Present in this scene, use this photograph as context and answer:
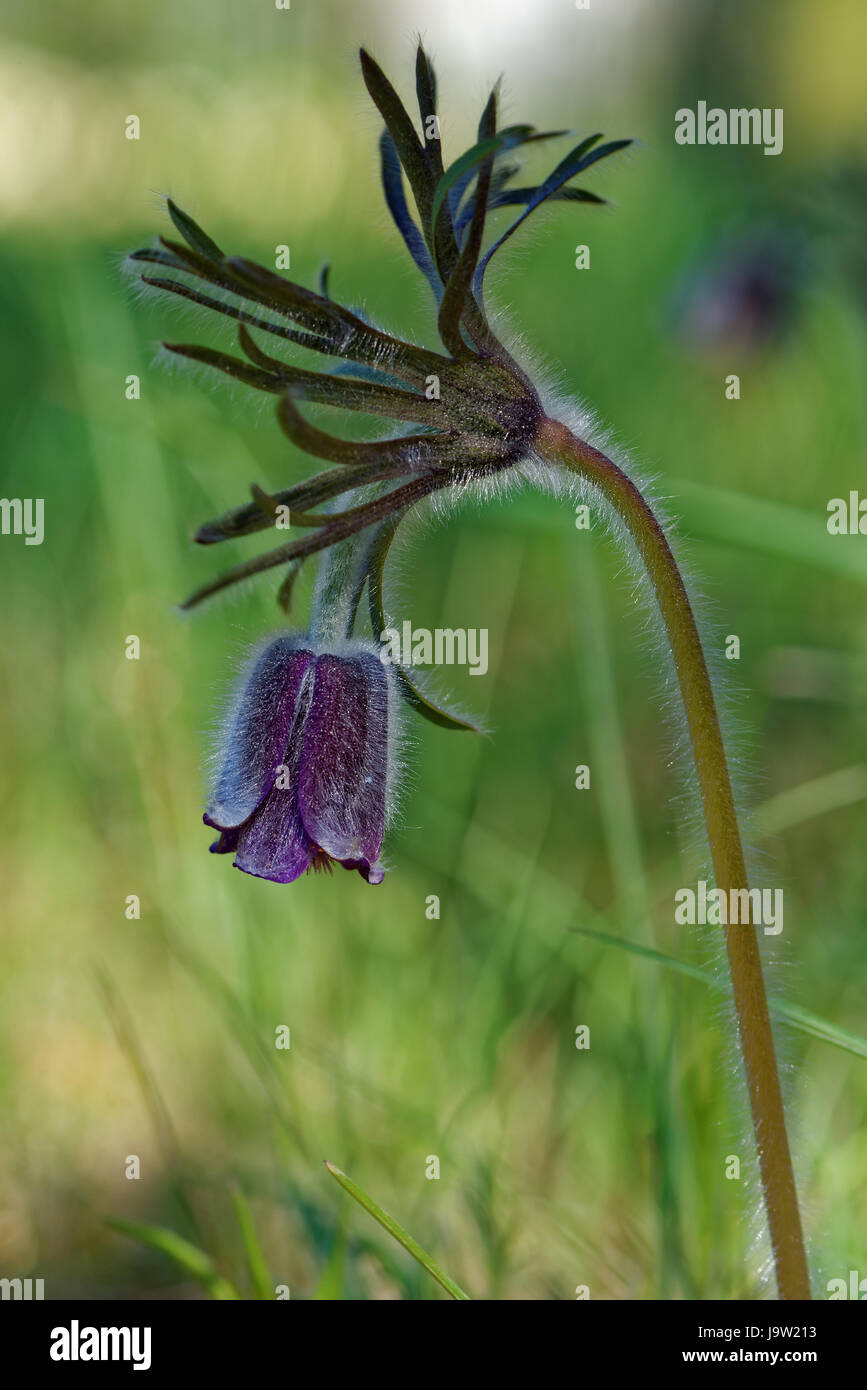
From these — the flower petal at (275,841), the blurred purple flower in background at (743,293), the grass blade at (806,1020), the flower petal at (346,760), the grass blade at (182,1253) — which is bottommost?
the grass blade at (182,1253)

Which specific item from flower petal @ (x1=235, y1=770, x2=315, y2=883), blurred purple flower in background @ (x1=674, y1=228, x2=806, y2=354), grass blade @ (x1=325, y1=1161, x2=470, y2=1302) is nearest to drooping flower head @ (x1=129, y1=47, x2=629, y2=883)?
flower petal @ (x1=235, y1=770, x2=315, y2=883)

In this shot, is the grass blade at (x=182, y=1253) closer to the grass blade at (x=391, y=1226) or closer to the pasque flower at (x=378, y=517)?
the grass blade at (x=391, y=1226)

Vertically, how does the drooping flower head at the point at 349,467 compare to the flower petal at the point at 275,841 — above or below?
above

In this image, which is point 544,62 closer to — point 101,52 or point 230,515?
point 101,52

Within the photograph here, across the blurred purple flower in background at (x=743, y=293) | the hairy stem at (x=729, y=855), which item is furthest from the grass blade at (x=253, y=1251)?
the blurred purple flower in background at (x=743, y=293)

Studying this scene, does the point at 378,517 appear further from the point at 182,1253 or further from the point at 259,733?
the point at 182,1253
